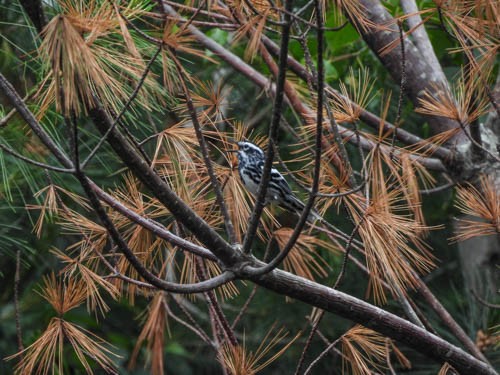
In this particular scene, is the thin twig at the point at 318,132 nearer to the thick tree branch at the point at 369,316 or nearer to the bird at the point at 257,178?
the thick tree branch at the point at 369,316

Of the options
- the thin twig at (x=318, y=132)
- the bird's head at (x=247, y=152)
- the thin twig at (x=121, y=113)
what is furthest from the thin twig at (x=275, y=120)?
the bird's head at (x=247, y=152)

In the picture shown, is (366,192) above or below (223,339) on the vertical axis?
above

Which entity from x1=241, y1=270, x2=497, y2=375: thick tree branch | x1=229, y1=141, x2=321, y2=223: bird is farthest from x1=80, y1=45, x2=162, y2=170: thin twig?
x1=229, y1=141, x2=321, y2=223: bird

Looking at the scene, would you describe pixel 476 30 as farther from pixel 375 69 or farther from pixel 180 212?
pixel 375 69

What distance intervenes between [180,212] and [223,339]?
65 centimetres

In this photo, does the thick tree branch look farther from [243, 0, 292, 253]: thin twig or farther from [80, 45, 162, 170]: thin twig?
[80, 45, 162, 170]: thin twig

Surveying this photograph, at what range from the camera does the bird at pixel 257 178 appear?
2.39 meters

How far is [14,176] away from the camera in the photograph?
3059 millimetres

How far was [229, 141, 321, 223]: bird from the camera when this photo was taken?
7.86 feet

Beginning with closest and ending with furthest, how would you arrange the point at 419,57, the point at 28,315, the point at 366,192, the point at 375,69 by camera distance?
the point at 366,192 < the point at 419,57 < the point at 375,69 < the point at 28,315

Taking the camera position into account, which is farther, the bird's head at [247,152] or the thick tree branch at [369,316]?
the bird's head at [247,152]

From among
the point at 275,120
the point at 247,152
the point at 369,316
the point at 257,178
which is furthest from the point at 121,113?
the point at 257,178

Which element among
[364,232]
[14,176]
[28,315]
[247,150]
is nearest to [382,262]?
[364,232]

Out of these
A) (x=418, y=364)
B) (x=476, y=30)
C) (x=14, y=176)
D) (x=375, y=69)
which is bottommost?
(x=418, y=364)
